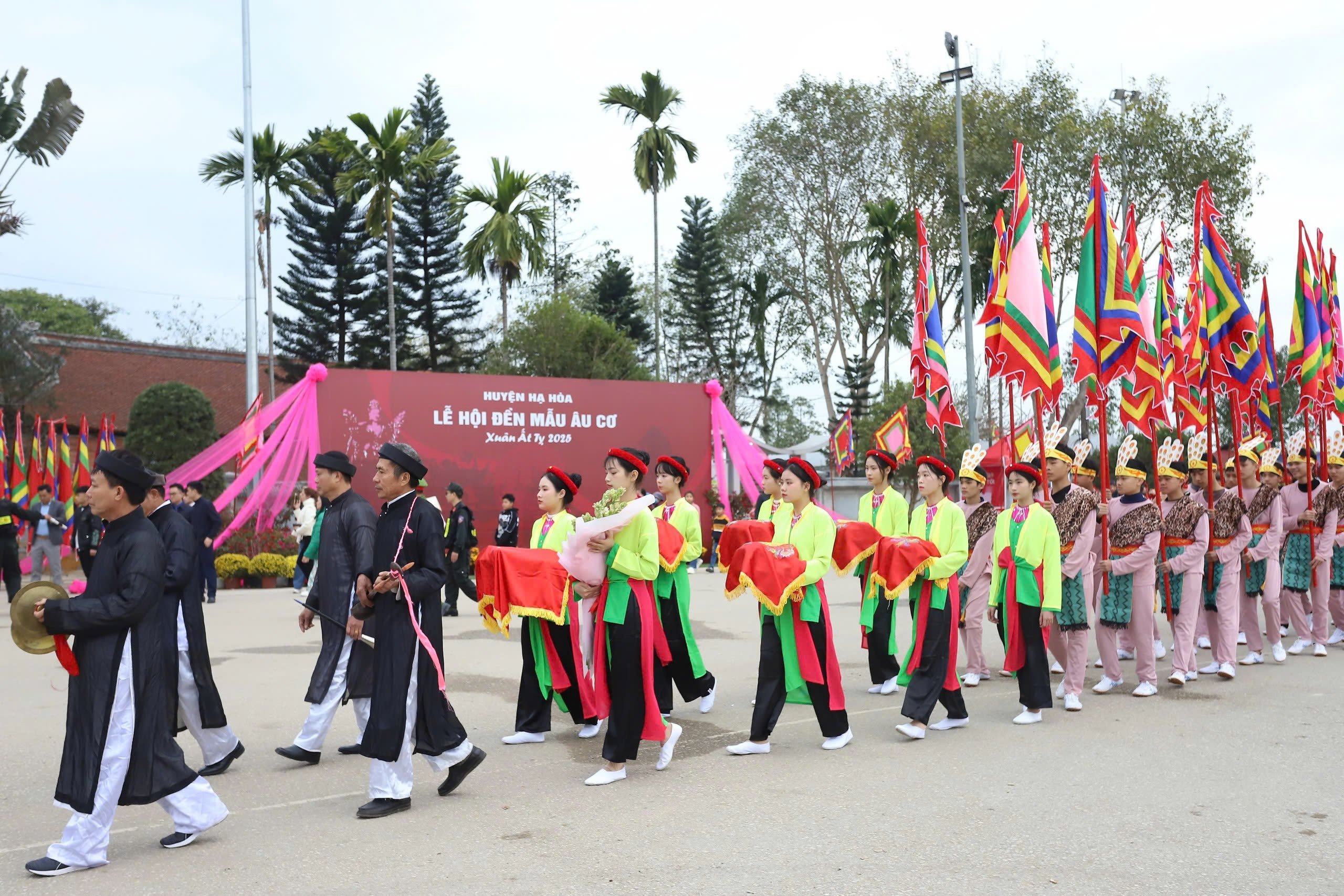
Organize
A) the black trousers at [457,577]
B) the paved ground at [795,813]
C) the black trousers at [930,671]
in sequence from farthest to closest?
1. the black trousers at [457,577]
2. the black trousers at [930,671]
3. the paved ground at [795,813]

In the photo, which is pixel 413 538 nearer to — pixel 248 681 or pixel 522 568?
pixel 522 568

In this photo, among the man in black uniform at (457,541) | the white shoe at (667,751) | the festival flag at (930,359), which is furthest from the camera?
the festival flag at (930,359)

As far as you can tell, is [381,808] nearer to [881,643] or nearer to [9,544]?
[881,643]

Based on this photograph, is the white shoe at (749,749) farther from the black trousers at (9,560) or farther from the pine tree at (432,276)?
the pine tree at (432,276)

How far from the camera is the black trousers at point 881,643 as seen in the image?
847 cm

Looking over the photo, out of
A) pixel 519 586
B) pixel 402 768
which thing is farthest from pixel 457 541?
pixel 402 768

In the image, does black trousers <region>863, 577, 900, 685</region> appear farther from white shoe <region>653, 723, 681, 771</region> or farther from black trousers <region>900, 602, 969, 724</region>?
white shoe <region>653, 723, 681, 771</region>

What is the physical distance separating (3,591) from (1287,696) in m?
18.6

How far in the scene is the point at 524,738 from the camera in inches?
270

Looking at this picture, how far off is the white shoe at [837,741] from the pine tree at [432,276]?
31.1m

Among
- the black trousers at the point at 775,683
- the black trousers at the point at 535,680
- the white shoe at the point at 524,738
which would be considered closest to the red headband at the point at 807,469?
the black trousers at the point at 775,683

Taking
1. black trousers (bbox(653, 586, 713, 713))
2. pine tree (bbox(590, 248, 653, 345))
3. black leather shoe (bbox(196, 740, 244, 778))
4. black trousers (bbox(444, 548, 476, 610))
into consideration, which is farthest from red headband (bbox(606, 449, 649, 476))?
pine tree (bbox(590, 248, 653, 345))

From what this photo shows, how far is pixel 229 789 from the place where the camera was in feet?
18.9

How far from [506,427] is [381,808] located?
1573 cm
